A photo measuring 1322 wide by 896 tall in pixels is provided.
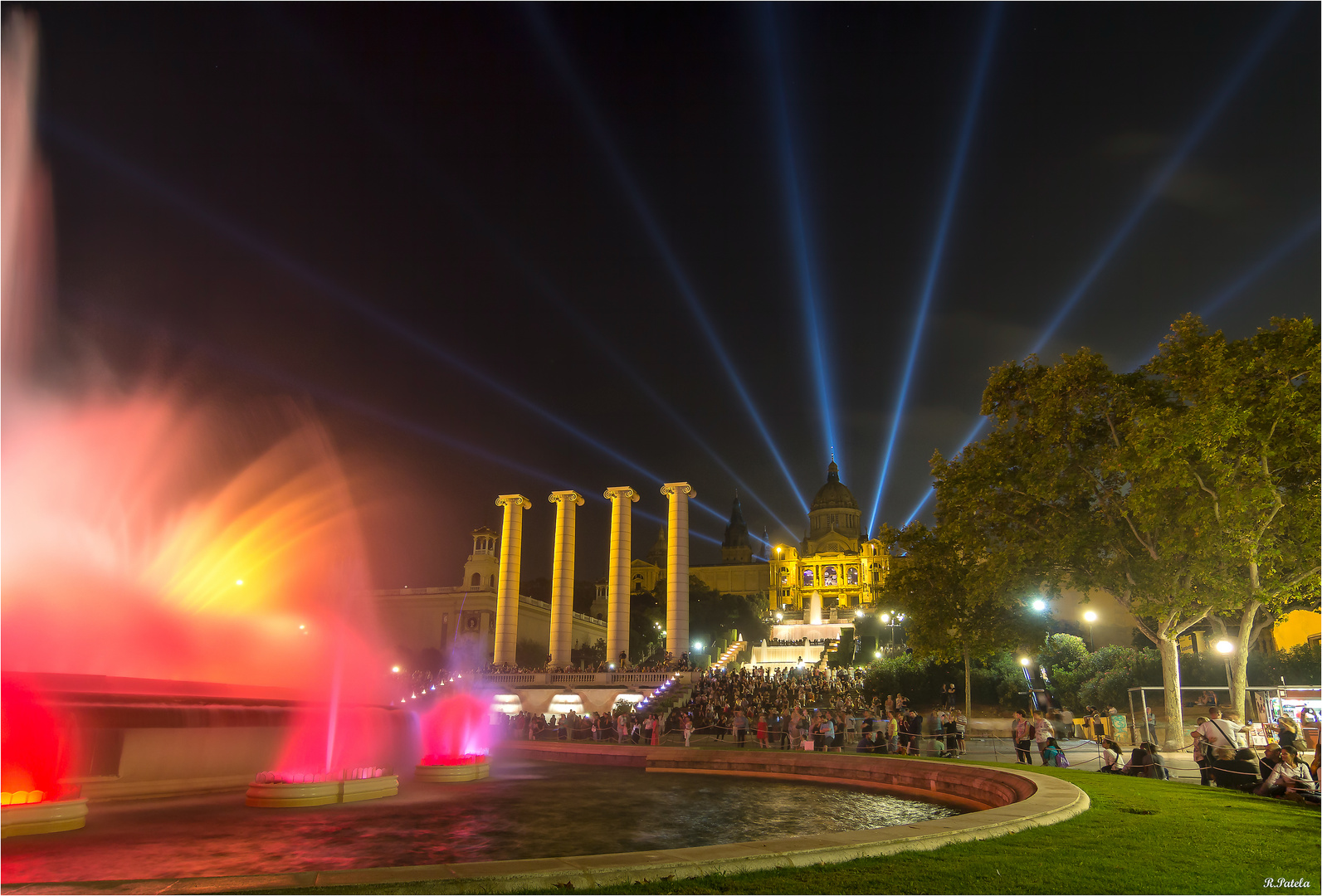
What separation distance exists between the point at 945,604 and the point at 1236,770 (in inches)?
827

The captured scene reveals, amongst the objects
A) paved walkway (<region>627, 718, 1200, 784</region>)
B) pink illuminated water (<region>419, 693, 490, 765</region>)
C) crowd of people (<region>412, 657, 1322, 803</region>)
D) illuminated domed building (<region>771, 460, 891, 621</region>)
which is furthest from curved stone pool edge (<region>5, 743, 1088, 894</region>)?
illuminated domed building (<region>771, 460, 891, 621</region>)

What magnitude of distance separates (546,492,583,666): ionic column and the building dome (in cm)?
9848

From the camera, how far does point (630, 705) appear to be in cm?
4441

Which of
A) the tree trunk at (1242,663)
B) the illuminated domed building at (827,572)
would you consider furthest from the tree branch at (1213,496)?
the illuminated domed building at (827,572)

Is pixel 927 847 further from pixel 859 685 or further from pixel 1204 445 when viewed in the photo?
pixel 859 685

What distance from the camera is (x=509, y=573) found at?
66125mm

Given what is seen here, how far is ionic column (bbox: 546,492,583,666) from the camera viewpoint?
63812mm

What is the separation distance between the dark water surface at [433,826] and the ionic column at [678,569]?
1548 inches

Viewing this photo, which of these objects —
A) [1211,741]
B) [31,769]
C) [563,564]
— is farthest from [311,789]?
[563,564]

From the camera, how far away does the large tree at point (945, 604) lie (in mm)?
36500

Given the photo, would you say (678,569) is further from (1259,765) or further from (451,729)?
(1259,765)

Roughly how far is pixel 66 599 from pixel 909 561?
31616 millimetres

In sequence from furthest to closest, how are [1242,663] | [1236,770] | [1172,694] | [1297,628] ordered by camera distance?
[1297,628]
[1172,694]
[1242,663]
[1236,770]

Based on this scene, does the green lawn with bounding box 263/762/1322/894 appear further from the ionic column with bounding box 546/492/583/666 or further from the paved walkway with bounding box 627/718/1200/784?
A: the ionic column with bounding box 546/492/583/666
